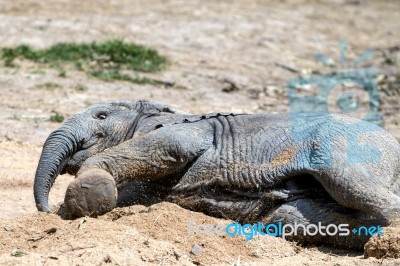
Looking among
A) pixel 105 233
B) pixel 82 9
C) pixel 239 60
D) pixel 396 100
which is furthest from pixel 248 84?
pixel 105 233

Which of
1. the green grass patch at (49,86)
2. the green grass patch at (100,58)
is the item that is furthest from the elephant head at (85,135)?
the green grass patch at (100,58)

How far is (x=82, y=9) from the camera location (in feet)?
50.6

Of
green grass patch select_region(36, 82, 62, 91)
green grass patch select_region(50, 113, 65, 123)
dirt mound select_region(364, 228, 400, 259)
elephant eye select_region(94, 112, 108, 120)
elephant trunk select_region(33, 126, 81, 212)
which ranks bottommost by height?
green grass patch select_region(50, 113, 65, 123)

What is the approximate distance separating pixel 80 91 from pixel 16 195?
3.72m

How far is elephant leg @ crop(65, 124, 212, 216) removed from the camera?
6.27 m

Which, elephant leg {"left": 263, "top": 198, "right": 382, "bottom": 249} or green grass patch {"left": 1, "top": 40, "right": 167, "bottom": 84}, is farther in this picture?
green grass patch {"left": 1, "top": 40, "right": 167, "bottom": 84}

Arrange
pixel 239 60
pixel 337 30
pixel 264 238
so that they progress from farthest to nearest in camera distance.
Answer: pixel 337 30
pixel 239 60
pixel 264 238

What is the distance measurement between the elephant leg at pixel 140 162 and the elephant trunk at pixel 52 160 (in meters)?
0.25

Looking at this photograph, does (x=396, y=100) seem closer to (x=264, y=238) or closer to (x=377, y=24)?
(x=377, y=24)

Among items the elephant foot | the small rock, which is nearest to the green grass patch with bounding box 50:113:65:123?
the elephant foot

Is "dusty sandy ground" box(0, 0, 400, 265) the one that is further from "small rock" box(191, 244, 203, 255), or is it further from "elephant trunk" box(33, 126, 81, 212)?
"elephant trunk" box(33, 126, 81, 212)

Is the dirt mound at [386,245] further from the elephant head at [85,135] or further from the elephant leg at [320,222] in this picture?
the elephant head at [85,135]

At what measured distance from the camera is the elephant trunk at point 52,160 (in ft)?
21.1

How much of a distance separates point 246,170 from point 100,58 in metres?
6.30
